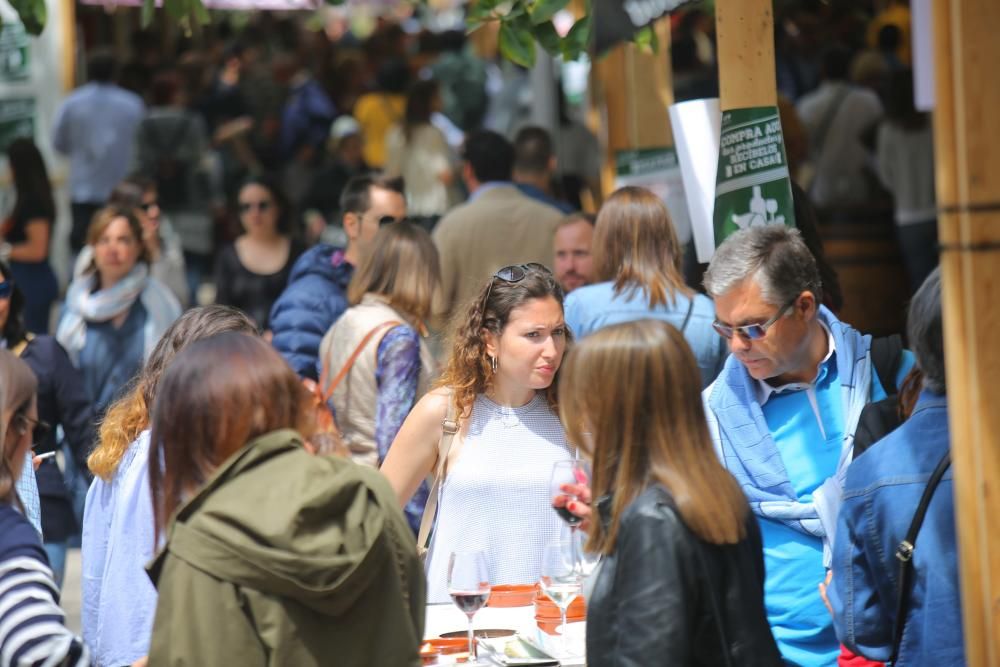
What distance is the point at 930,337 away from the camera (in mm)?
3252

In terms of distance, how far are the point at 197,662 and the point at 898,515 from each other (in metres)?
1.52

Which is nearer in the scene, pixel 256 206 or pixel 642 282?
pixel 642 282

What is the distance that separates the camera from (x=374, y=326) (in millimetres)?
5734

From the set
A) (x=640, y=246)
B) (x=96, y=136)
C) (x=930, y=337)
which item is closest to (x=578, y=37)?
(x=640, y=246)

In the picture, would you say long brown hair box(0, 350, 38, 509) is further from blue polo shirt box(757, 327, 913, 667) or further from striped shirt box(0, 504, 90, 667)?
blue polo shirt box(757, 327, 913, 667)

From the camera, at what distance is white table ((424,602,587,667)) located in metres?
3.63

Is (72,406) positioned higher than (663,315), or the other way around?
(663,315)

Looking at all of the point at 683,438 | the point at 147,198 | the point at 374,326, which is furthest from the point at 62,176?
the point at 683,438

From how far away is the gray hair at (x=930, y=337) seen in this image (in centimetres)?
324

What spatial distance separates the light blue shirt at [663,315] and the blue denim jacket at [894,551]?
207 centimetres

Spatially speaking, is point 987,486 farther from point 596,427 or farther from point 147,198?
point 147,198

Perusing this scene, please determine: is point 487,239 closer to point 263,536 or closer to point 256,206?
point 256,206

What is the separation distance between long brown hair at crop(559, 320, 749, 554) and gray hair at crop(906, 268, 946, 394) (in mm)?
565

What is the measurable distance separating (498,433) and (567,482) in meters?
1.10
